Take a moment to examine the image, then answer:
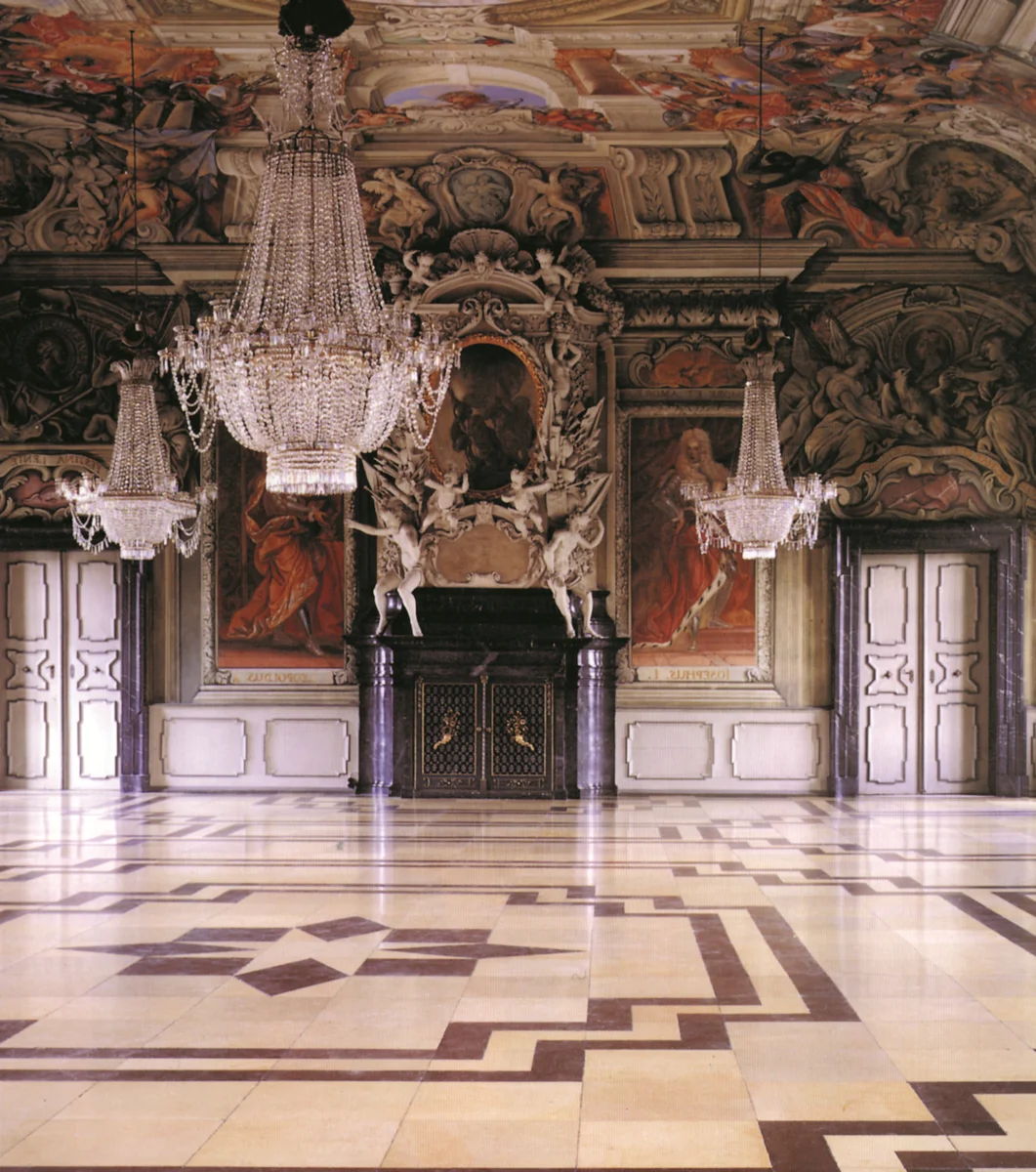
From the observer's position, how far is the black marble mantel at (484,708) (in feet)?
47.9

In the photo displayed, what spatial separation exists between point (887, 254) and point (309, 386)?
8.99 m

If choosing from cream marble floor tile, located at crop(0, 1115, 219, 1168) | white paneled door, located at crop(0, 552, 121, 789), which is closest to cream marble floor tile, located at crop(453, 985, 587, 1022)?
cream marble floor tile, located at crop(0, 1115, 219, 1168)

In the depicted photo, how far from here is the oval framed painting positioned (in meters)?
14.9

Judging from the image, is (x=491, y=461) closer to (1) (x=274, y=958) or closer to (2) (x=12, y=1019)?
(1) (x=274, y=958)

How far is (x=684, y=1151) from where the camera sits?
455cm

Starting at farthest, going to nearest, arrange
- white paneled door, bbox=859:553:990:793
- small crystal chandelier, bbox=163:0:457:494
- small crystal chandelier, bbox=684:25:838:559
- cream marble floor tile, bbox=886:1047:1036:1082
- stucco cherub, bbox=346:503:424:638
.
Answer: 1. white paneled door, bbox=859:553:990:793
2. stucco cherub, bbox=346:503:424:638
3. small crystal chandelier, bbox=684:25:838:559
4. small crystal chandelier, bbox=163:0:457:494
5. cream marble floor tile, bbox=886:1047:1036:1082

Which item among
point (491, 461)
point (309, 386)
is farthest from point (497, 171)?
point (309, 386)

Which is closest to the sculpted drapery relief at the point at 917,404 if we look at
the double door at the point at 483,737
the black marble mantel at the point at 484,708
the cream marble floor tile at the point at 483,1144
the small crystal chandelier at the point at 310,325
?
the black marble mantel at the point at 484,708

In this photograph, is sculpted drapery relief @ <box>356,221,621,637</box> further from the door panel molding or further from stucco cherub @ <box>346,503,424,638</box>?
the door panel molding

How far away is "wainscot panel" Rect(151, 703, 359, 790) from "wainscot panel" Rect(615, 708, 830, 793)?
2930 millimetres

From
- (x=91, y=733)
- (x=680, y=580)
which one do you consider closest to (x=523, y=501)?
(x=680, y=580)

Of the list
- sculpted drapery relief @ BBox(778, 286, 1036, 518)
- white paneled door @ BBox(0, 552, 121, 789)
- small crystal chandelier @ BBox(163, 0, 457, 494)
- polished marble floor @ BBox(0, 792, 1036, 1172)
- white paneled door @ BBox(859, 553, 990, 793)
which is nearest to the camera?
polished marble floor @ BBox(0, 792, 1036, 1172)

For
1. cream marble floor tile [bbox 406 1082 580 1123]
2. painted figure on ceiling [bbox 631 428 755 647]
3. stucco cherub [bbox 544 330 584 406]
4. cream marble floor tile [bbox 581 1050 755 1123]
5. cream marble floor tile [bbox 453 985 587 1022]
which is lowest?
cream marble floor tile [bbox 453 985 587 1022]

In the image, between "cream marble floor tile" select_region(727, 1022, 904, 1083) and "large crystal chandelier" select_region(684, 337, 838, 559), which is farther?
"large crystal chandelier" select_region(684, 337, 838, 559)
